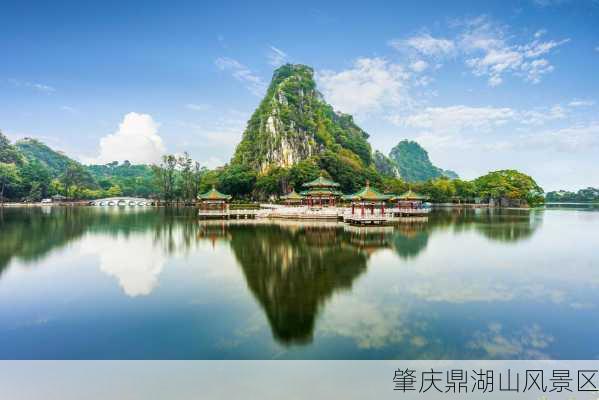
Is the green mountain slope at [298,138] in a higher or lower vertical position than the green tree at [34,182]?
higher

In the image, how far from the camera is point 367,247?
22.7 meters

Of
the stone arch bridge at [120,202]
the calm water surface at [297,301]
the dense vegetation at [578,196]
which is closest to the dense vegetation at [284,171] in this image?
the stone arch bridge at [120,202]

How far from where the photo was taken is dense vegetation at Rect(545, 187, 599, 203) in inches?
4719

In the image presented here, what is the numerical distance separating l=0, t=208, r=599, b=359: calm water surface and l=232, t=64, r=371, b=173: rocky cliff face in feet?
194

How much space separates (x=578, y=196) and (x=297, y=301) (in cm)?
15722

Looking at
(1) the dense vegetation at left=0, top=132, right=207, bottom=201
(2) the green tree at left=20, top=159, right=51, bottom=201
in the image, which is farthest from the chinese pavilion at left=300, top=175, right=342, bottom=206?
(2) the green tree at left=20, top=159, right=51, bottom=201

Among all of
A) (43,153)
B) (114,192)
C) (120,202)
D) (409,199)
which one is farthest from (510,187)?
(43,153)

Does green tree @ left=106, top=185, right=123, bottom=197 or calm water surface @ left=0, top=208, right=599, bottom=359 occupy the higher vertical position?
green tree @ left=106, top=185, right=123, bottom=197

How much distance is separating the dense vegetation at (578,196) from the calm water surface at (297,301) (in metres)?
132

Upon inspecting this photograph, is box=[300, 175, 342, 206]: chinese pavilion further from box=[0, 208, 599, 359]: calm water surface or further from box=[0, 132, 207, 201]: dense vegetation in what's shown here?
box=[0, 132, 207, 201]: dense vegetation

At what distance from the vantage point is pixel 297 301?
1180 cm

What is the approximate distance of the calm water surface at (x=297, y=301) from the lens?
877cm

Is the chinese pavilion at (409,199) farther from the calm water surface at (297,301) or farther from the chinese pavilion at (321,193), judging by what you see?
the calm water surface at (297,301)
